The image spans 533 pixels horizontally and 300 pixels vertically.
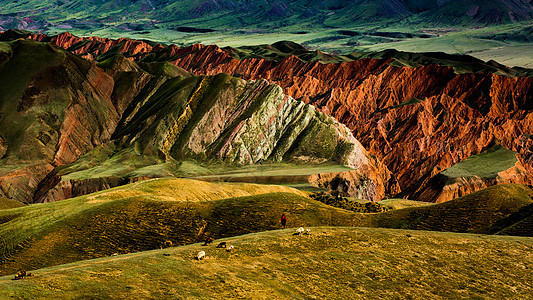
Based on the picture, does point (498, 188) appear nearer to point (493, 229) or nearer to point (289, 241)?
point (493, 229)

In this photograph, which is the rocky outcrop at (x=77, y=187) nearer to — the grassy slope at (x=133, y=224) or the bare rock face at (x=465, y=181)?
the grassy slope at (x=133, y=224)

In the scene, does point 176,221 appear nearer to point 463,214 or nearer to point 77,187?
point 463,214

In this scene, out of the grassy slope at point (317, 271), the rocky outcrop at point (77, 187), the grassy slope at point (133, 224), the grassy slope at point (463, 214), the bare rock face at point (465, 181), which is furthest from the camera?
the bare rock face at point (465, 181)

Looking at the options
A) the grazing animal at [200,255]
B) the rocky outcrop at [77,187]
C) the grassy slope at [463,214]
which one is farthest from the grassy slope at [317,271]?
the rocky outcrop at [77,187]

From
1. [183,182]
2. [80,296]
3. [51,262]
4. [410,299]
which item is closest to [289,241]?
[410,299]

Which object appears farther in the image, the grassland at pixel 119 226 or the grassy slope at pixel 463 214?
the grassy slope at pixel 463 214

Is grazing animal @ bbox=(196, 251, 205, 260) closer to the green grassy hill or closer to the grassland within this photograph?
the green grassy hill

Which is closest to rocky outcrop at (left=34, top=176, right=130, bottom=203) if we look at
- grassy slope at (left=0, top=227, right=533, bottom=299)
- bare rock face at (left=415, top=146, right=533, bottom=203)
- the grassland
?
the grassland

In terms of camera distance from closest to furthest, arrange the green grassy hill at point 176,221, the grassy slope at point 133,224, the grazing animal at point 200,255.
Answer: the grazing animal at point 200,255 < the grassy slope at point 133,224 < the green grassy hill at point 176,221
